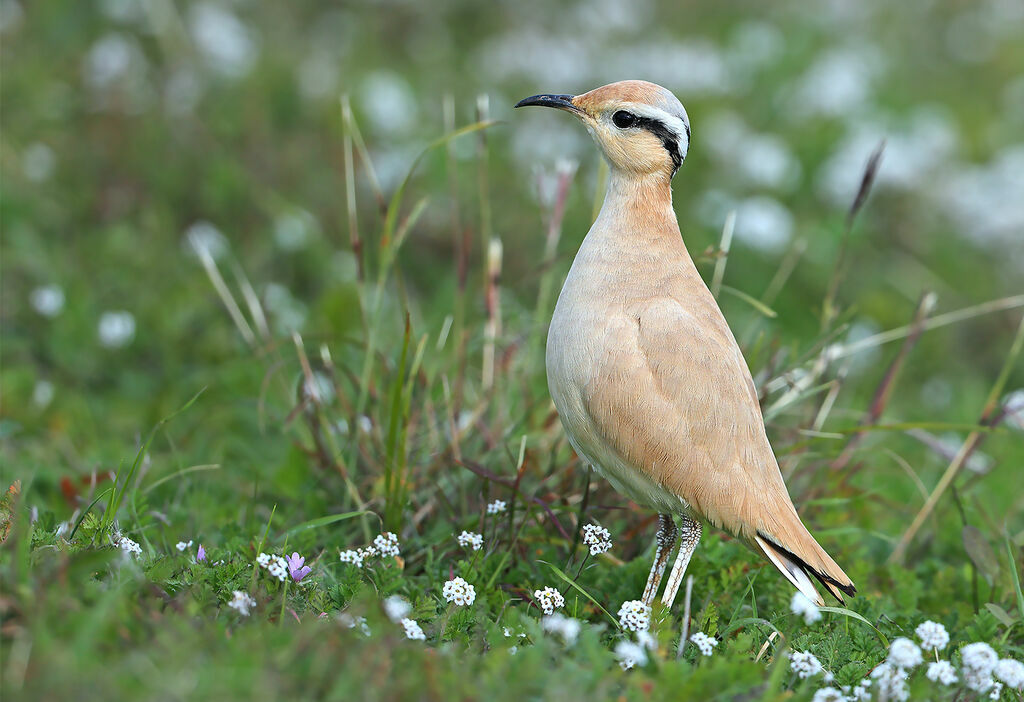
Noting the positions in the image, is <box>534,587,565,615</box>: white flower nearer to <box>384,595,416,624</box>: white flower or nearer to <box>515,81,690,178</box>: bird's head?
<box>384,595,416,624</box>: white flower

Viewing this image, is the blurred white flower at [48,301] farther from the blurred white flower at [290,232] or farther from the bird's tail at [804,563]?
the bird's tail at [804,563]

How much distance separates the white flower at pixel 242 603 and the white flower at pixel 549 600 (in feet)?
2.90

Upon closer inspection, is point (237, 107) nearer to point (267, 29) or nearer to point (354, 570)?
point (267, 29)

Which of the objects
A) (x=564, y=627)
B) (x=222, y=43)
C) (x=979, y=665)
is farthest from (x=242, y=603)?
(x=222, y=43)

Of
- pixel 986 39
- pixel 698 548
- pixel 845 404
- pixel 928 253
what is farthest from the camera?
pixel 986 39

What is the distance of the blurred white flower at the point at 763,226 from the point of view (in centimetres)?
677

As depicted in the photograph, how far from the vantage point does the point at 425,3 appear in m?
9.28

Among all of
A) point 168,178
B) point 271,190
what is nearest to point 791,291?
point 271,190

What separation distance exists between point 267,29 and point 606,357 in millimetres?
6234

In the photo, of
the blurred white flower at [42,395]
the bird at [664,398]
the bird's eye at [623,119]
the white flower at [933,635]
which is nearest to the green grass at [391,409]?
the blurred white flower at [42,395]

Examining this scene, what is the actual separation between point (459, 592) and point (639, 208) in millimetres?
1366

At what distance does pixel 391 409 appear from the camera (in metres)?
4.11

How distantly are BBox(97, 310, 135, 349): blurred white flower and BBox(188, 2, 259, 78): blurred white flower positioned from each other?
2.62m

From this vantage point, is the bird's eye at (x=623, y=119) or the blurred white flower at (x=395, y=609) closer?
the blurred white flower at (x=395, y=609)
